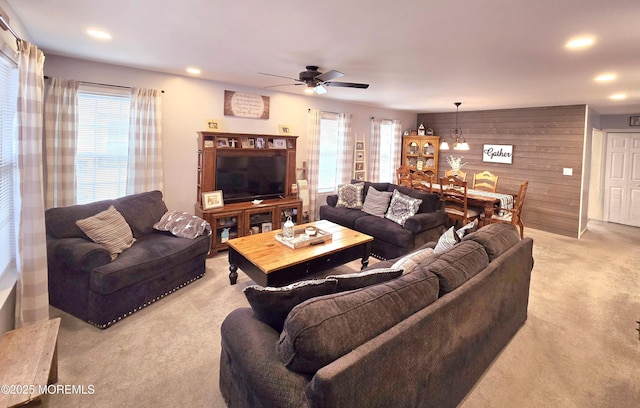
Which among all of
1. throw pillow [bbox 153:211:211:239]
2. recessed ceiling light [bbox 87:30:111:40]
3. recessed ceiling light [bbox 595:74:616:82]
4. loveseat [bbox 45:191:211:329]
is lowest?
loveseat [bbox 45:191:211:329]

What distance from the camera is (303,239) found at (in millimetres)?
3264

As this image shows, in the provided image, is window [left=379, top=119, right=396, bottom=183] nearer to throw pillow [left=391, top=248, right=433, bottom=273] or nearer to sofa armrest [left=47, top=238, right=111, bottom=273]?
throw pillow [left=391, top=248, right=433, bottom=273]

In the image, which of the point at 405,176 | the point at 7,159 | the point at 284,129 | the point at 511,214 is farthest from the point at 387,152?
the point at 7,159

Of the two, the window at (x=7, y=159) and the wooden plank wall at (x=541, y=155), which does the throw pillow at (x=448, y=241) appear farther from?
the wooden plank wall at (x=541, y=155)

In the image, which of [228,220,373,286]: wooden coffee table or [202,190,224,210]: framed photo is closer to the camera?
[228,220,373,286]: wooden coffee table

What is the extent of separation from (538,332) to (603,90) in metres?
3.45

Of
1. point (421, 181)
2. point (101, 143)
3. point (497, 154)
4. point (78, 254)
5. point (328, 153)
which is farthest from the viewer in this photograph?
point (497, 154)

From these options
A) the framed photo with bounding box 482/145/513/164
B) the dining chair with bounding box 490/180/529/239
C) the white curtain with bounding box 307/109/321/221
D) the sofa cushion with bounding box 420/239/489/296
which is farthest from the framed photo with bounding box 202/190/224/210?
the framed photo with bounding box 482/145/513/164

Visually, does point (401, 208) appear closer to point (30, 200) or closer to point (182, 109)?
point (182, 109)

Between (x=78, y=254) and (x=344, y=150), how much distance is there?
4.64 metres

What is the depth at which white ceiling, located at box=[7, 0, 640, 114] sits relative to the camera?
1.96 m

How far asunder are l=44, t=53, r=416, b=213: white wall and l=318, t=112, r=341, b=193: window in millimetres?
858

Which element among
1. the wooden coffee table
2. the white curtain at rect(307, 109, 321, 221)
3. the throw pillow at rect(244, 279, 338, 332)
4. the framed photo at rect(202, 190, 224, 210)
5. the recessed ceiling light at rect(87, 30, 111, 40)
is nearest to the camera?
the throw pillow at rect(244, 279, 338, 332)

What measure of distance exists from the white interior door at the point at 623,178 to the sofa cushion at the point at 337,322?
7492 millimetres
